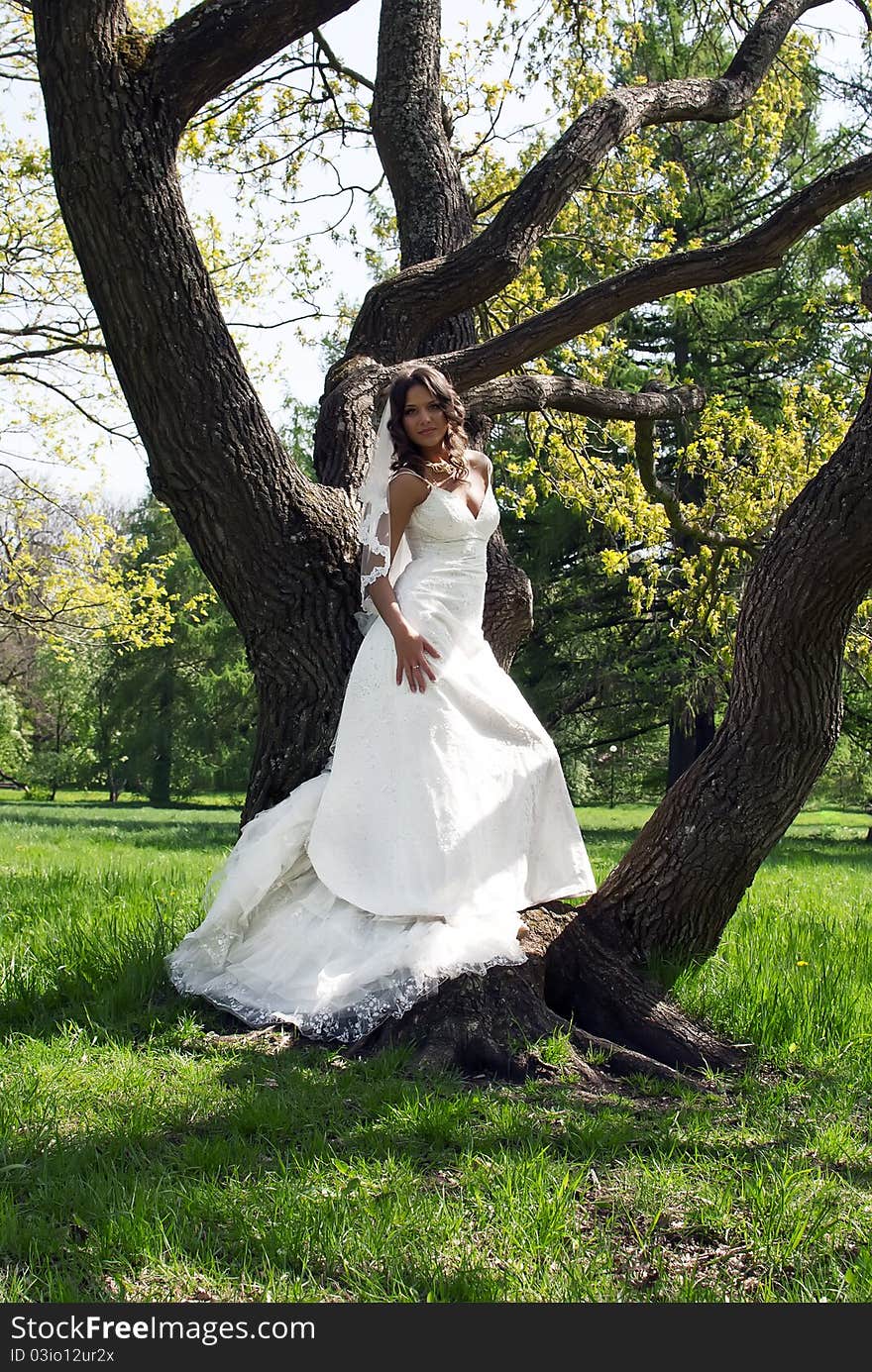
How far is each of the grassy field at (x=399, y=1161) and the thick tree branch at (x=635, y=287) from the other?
10.3 feet

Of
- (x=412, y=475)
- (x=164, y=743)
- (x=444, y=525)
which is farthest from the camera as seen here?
(x=164, y=743)

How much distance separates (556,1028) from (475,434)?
348 centimetres

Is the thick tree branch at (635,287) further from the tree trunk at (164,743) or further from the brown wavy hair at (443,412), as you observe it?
the tree trunk at (164,743)

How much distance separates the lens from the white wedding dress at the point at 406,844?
4.50 metres

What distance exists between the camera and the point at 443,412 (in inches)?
196

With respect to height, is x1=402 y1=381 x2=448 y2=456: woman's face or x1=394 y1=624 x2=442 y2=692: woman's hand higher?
x1=402 y1=381 x2=448 y2=456: woman's face

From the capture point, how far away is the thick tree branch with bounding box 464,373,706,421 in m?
6.19

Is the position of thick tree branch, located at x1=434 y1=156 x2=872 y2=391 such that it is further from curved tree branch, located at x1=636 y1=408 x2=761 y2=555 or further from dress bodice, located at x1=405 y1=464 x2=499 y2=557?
curved tree branch, located at x1=636 y1=408 x2=761 y2=555

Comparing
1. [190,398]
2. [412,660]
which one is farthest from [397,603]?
[190,398]

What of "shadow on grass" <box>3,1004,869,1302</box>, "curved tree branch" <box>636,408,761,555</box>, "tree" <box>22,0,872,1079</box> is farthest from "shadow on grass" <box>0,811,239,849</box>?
"shadow on grass" <box>3,1004,869,1302</box>

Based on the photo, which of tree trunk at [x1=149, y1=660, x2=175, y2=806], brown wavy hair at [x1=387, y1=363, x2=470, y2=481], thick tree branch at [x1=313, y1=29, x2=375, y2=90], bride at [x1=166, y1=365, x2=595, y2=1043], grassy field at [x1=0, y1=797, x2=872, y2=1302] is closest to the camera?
grassy field at [x1=0, y1=797, x2=872, y2=1302]

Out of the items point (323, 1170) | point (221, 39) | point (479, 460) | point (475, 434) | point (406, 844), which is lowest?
point (323, 1170)

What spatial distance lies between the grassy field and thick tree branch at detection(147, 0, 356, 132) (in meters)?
4.01

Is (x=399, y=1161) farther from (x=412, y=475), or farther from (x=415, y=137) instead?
(x=415, y=137)
